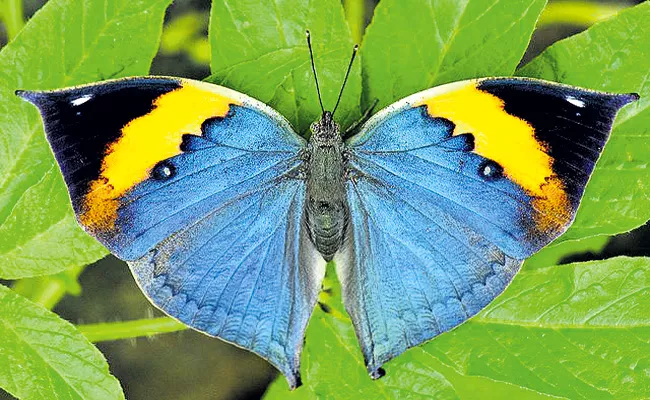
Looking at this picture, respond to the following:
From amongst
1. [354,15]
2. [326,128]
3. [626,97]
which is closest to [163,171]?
[326,128]

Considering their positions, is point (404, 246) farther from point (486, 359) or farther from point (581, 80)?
point (581, 80)

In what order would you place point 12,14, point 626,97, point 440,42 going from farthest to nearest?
1. point 12,14
2. point 440,42
3. point 626,97

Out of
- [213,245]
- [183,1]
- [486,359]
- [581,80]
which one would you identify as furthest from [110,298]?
[581,80]

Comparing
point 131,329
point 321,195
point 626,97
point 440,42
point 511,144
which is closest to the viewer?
point 626,97

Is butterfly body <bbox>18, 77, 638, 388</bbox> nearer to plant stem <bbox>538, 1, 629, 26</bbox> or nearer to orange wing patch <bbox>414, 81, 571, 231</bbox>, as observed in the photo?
orange wing patch <bbox>414, 81, 571, 231</bbox>

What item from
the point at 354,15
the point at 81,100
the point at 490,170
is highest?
the point at 354,15

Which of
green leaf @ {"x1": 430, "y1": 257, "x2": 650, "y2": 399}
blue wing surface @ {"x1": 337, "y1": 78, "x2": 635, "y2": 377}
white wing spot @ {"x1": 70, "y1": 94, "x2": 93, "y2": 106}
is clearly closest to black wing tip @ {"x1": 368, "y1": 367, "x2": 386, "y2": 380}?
blue wing surface @ {"x1": 337, "y1": 78, "x2": 635, "y2": 377}

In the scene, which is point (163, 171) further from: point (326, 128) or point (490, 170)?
point (490, 170)
